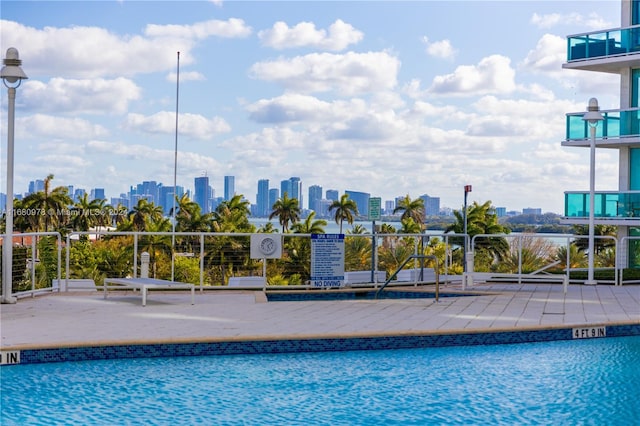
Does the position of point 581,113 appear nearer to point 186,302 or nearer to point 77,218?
point 186,302

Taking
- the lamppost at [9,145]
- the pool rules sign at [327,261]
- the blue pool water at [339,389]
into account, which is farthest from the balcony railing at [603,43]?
the lamppost at [9,145]

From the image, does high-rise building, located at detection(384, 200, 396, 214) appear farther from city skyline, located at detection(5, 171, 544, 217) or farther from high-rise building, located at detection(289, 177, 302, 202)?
high-rise building, located at detection(289, 177, 302, 202)

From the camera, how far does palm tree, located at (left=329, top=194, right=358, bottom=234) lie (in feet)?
360

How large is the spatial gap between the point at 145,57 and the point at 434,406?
3317cm

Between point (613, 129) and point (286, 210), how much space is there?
78.7m

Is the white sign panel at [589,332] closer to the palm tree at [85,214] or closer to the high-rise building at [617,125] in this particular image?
the high-rise building at [617,125]

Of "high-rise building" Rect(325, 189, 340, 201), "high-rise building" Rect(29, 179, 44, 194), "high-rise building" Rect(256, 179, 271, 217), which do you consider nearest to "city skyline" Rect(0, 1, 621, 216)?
"high-rise building" Rect(29, 179, 44, 194)

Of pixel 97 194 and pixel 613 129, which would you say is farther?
pixel 97 194

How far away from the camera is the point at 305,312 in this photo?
12.5 metres

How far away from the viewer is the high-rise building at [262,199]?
111 m

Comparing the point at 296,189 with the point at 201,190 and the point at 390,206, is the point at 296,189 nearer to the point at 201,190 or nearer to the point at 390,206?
the point at 201,190

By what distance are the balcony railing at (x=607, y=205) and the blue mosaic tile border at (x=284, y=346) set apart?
17.1m

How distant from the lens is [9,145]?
496 inches

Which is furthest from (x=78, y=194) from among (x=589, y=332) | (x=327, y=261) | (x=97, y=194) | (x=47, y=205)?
(x=589, y=332)
